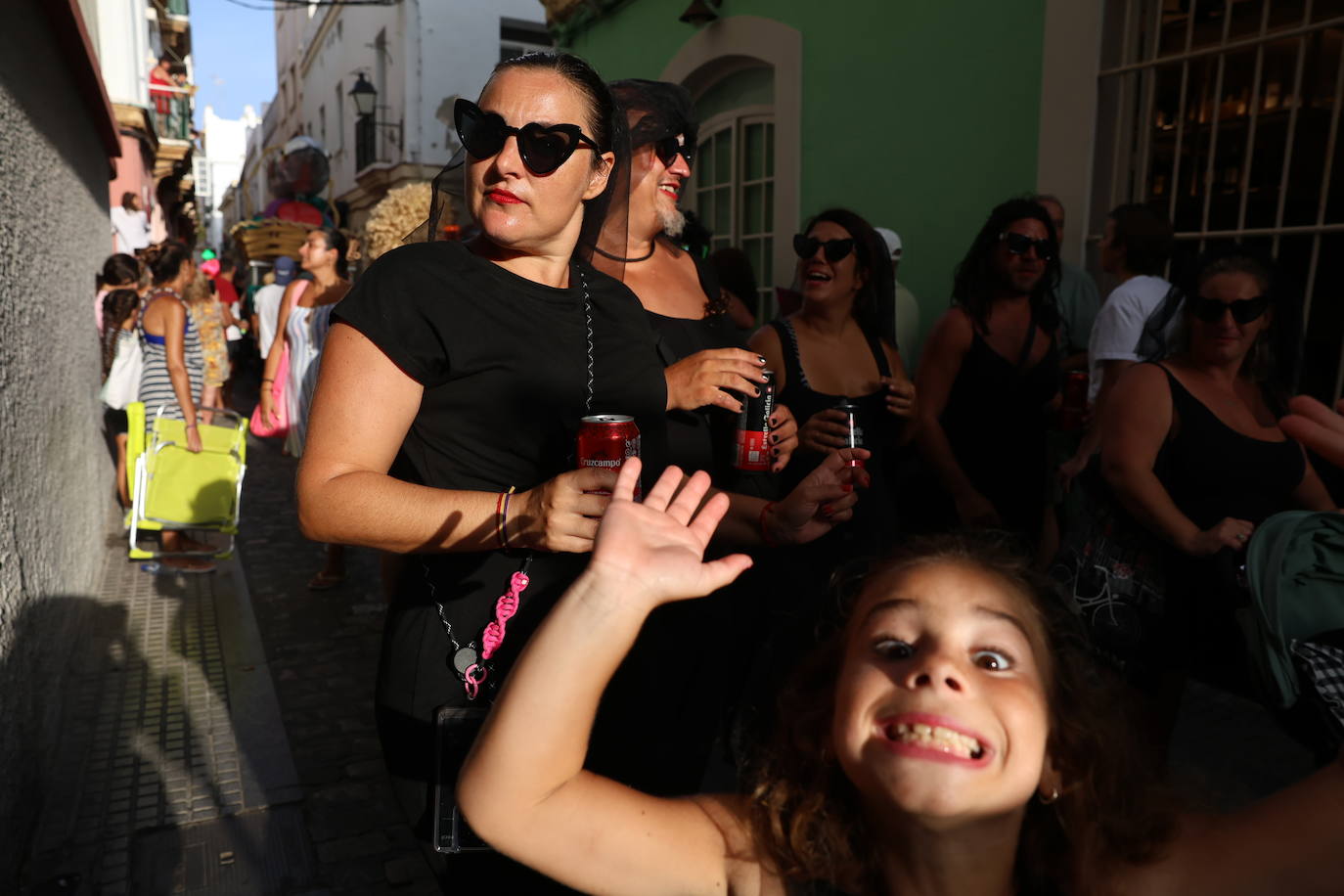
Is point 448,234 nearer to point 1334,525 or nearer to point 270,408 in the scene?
point 270,408

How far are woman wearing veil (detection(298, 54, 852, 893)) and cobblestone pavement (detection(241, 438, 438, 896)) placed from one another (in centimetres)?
146

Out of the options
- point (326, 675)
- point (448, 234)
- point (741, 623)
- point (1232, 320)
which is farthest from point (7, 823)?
point (1232, 320)

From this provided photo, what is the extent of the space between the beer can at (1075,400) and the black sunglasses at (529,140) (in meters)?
2.65

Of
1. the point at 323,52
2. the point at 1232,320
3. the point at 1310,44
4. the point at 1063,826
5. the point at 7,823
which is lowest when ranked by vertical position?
the point at 7,823

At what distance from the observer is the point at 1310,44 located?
4293 mm

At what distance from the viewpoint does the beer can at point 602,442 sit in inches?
59.0

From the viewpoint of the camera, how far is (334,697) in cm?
402

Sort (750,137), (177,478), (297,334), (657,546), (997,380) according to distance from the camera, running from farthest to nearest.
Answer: (750,137), (297,334), (177,478), (997,380), (657,546)

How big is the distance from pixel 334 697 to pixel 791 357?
2.45m

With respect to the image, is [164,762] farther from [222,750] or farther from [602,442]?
[602,442]

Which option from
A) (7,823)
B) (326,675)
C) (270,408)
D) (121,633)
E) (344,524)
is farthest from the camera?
(270,408)

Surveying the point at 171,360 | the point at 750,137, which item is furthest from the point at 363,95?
the point at 171,360

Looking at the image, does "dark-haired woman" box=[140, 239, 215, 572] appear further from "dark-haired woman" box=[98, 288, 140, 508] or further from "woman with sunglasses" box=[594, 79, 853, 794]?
"woman with sunglasses" box=[594, 79, 853, 794]

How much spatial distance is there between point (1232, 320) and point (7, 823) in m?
3.74
